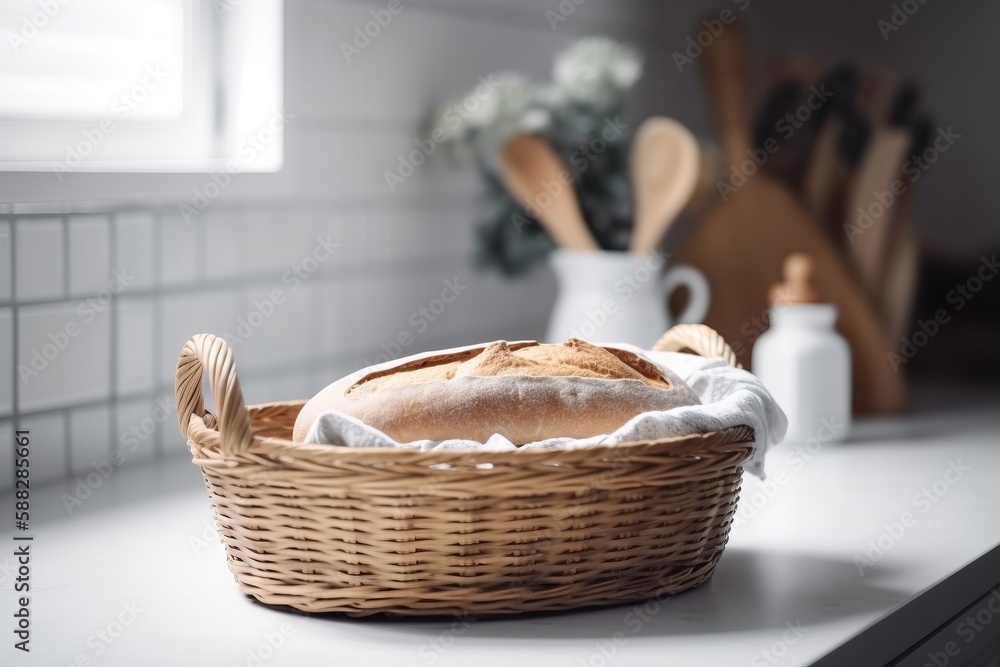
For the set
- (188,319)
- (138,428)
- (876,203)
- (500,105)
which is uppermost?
(500,105)

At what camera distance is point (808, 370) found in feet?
4.21

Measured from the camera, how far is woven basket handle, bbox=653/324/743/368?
2.95 ft

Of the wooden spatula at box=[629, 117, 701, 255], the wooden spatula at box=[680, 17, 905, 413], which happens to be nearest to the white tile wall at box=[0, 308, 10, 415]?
the wooden spatula at box=[629, 117, 701, 255]

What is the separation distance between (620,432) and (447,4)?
936mm

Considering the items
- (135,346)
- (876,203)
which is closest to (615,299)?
(876,203)

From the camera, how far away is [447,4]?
4.78 feet

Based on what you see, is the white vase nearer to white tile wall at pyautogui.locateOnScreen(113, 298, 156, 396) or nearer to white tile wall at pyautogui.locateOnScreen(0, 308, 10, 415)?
white tile wall at pyautogui.locateOnScreen(113, 298, 156, 396)

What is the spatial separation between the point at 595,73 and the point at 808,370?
1.58 ft

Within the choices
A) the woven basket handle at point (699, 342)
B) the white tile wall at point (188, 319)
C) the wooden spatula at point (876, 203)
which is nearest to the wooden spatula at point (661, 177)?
the wooden spatula at point (876, 203)

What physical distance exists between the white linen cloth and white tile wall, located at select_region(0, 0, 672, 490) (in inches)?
16.7

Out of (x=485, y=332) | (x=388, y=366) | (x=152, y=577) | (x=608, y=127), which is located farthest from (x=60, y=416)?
(x=608, y=127)

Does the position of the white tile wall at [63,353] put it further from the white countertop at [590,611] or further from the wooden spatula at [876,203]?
the wooden spatula at [876,203]

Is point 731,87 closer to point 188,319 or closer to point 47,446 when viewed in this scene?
point 188,319

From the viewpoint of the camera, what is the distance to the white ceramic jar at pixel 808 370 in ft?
4.19
